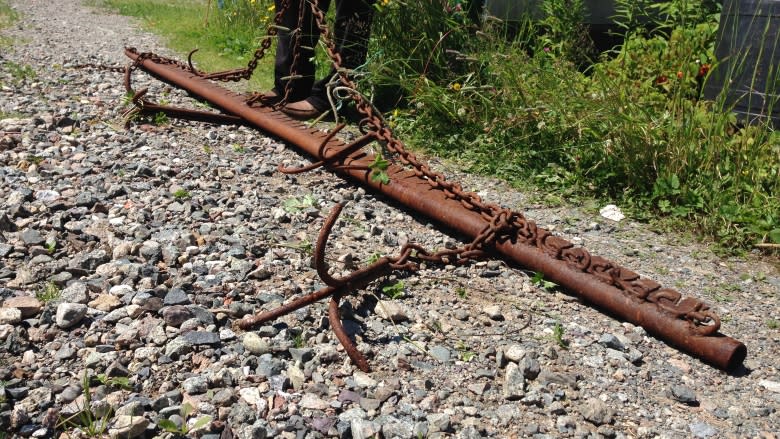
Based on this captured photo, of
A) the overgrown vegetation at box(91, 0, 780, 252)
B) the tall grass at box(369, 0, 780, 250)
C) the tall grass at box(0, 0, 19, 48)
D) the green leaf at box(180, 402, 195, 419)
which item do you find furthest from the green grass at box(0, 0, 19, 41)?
the green leaf at box(180, 402, 195, 419)

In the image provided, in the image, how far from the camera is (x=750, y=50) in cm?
390

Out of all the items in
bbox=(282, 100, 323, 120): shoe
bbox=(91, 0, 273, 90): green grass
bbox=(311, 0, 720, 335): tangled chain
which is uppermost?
bbox=(311, 0, 720, 335): tangled chain

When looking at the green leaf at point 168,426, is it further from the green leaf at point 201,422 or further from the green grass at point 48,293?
the green grass at point 48,293

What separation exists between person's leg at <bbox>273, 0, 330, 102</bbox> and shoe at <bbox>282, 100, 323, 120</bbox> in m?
0.11

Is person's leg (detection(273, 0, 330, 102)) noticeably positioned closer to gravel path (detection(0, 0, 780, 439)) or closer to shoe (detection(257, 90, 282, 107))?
shoe (detection(257, 90, 282, 107))

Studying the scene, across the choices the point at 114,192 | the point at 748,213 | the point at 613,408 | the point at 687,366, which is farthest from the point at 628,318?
the point at 114,192

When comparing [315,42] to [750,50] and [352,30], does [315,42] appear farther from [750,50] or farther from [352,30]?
[750,50]

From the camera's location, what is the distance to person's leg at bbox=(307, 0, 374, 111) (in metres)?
4.57

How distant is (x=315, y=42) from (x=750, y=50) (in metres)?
2.59

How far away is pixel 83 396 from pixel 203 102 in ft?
11.9

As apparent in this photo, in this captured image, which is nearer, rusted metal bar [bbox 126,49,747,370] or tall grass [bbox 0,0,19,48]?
rusted metal bar [bbox 126,49,747,370]

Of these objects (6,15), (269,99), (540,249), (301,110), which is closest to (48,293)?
(540,249)

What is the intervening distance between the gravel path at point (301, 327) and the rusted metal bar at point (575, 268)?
0.06 metres

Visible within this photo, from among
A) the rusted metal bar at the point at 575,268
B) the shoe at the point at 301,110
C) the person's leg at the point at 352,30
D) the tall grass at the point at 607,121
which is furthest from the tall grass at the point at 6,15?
the rusted metal bar at the point at 575,268
